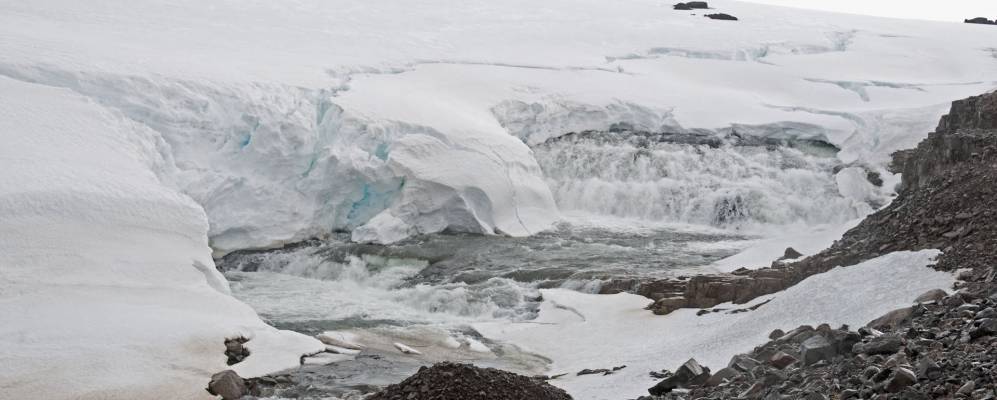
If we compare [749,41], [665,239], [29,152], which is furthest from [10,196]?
[749,41]

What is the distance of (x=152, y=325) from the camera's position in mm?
8930

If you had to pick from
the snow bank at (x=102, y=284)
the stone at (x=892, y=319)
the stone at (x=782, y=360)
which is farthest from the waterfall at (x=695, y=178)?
the stone at (x=782, y=360)

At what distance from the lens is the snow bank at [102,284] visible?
8141 millimetres

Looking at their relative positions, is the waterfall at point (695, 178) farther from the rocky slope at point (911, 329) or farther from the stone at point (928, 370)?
the stone at point (928, 370)

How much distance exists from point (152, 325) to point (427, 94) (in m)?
11.8

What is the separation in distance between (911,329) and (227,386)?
16.3 feet

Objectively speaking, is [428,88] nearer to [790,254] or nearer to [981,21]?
[790,254]

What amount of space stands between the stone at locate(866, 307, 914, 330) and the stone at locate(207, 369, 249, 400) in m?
4.73

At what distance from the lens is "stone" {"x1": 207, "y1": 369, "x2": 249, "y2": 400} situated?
8148 millimetres

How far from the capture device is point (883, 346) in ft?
20.1

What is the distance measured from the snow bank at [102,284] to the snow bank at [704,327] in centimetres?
253

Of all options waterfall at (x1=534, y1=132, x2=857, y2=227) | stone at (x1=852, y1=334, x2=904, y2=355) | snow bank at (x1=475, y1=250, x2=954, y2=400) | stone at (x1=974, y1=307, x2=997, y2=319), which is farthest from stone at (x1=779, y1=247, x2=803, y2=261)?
stone at (x1=974, y1=307, x2=997, y2=319)

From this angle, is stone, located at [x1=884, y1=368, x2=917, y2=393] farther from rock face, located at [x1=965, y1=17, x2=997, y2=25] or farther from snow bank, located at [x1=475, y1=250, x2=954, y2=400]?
rock face, located at [x1=965, y1=17, x2=997, y2=25]

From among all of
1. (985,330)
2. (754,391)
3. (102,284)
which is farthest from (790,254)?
(102,284)
